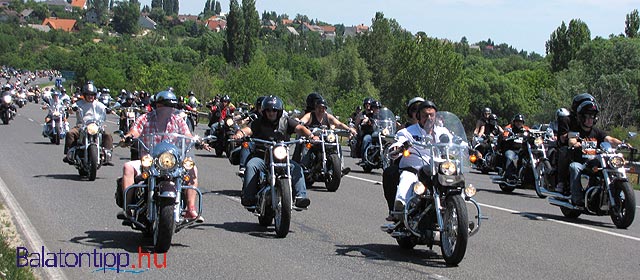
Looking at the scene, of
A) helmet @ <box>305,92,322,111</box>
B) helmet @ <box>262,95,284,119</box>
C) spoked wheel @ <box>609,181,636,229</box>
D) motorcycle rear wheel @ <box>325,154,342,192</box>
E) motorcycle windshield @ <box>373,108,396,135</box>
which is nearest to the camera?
helmet @ <box>262,95,284,119</box>

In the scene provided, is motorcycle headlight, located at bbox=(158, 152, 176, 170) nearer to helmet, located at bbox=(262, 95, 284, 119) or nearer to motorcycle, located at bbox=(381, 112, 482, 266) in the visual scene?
motorcycle, located at bbox=(381, 112, 482, 266)

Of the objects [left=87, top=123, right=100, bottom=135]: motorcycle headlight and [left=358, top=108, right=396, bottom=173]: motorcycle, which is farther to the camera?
[left=358, top=108, right=396, bottom=173]: motorcycle

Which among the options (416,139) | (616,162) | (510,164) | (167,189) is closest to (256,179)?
(167,189)

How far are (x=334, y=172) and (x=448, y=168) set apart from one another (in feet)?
25.7

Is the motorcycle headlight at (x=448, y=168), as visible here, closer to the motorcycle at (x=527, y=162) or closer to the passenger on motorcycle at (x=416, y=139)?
the passenger on motorcycle at (x=416, y=139)

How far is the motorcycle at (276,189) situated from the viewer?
11.1 meters

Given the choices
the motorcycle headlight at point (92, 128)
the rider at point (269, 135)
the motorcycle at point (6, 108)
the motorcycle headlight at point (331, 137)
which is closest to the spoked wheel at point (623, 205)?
the rider at point (269, 135)

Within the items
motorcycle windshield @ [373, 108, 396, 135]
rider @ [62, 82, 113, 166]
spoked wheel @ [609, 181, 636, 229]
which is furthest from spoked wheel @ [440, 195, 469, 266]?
motorcycle windshield @ [373, 108, 396, 135]

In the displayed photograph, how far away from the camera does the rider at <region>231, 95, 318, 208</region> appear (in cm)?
1187

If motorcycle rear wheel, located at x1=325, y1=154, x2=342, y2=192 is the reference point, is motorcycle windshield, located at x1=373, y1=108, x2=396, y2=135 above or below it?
above

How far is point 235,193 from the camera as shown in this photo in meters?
16.5

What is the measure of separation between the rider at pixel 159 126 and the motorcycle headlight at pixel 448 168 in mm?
2874

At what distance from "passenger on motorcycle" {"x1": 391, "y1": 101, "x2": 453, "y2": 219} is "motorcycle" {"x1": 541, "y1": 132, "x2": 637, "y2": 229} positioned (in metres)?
4.06

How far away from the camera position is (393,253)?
10.4 metres
